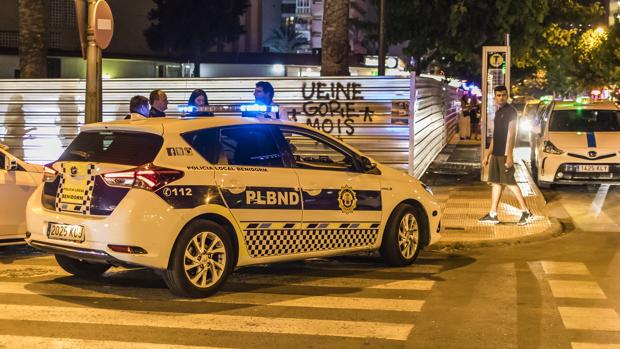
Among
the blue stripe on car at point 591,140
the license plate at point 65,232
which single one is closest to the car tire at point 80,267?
the license plate at point 65,232

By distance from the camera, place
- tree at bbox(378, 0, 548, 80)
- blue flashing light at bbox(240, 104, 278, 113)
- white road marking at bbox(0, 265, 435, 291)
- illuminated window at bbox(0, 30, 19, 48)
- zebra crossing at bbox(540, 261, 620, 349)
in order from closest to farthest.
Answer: zebra crossing at bbox(540, 261, 620, 349) < white road marking at bbox(0, 265, 435, 291) < blue flashing light at bbox(240, 104, 278, 113) < tree at bbox(378, 0, 548, 80) < illuminated window at bbox(0, 30, 19, 48)

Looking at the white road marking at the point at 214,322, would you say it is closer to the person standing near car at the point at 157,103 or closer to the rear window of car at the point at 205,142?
the rear window of car at the point at 205,142

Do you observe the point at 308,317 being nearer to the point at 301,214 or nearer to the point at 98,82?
the point at 301,214

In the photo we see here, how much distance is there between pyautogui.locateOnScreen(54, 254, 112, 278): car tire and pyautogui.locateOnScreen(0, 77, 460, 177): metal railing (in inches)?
215

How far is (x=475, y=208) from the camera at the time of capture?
13.2 m

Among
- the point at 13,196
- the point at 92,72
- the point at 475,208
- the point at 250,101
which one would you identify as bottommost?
the point at 475,208

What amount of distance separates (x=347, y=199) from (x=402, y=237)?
0.99 m

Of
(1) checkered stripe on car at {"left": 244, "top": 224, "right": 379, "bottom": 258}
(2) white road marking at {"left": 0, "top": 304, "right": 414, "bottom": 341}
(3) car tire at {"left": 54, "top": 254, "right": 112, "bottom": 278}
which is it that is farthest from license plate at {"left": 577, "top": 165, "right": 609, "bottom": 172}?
(3) car tire at {"left": 54, "top": 254, "right": 112, "bottom": 278}

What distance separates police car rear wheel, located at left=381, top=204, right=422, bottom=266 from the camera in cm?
870

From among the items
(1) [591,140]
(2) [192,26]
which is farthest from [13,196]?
(2) [192,26]

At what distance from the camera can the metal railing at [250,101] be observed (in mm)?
13977

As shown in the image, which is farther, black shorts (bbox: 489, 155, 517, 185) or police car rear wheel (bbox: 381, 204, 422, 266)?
black shorts (bbox: 489, 155, 517, 185)

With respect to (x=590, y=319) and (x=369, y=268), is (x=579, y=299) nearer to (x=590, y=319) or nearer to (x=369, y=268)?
(x=590, y=319)

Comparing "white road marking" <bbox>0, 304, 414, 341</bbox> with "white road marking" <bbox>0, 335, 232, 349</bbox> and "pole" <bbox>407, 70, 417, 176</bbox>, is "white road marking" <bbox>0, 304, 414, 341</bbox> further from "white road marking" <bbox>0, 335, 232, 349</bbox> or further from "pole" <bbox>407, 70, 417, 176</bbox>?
"pole" <bbox>407, 70, 417, 176</bbox>
